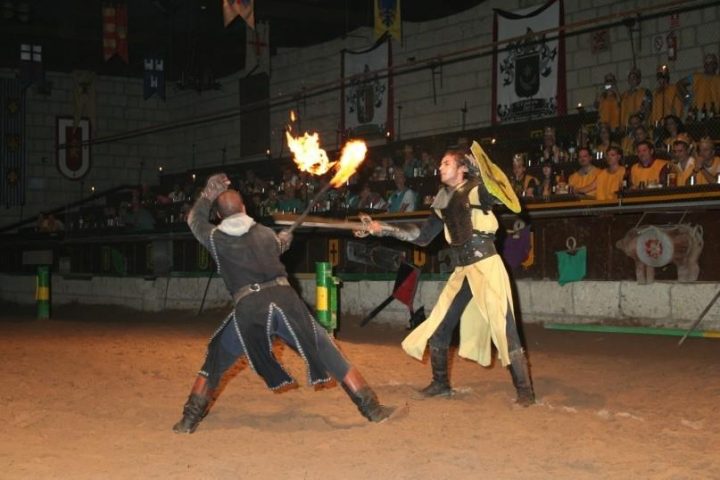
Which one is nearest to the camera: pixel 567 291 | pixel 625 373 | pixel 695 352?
pixel 625 373

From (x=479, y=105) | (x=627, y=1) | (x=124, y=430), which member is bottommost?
(x=124, y=430)

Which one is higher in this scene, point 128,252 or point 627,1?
point 627,1

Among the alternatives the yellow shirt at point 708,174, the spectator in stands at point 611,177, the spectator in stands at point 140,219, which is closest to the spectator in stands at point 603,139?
the spectator in stands at point 611,177

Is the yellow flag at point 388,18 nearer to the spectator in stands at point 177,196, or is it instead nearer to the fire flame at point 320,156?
the spectator in stands at point 177,196

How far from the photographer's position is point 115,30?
74.2 ft

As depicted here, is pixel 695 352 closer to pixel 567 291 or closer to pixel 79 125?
pixel 567 291

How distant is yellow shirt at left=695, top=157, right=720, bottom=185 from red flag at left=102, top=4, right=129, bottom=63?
15.5 metres

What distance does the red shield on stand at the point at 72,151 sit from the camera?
29719 mm

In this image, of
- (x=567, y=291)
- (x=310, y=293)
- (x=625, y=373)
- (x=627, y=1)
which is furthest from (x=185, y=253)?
(x=625, y=373)

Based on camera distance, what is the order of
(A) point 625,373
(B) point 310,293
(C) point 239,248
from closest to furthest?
(C) point 239,248 → (A) point 625,373 → (B) point 310,293

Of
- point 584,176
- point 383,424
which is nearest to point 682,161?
point 584,176

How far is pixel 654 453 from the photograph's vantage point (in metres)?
5.49

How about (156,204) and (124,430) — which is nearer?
(124,430)

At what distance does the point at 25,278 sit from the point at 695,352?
18414mm
